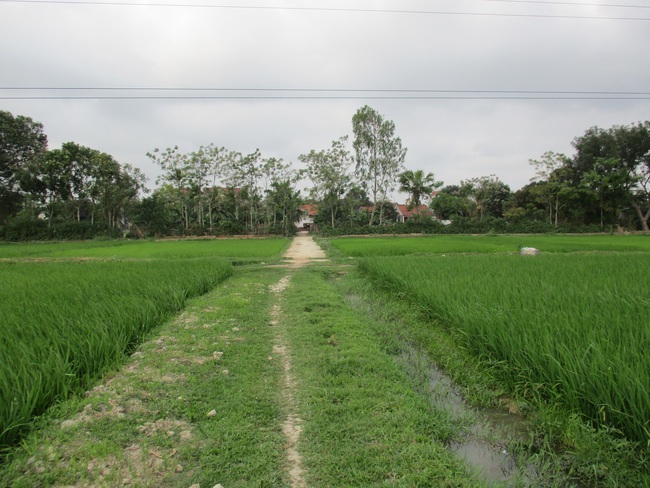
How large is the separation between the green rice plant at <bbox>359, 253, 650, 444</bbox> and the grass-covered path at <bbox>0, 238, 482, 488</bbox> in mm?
920

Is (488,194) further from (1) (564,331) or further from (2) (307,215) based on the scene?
(1) (564,331)

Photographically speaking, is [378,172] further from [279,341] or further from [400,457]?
[400,457]

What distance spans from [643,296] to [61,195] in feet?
129

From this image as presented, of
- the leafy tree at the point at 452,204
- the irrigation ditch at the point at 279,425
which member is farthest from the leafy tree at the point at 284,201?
the irrigation ditch at the point at 279,425

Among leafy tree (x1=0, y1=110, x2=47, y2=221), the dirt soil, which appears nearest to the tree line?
leafy tree (x1=0, y1=110, x2=47, y2=221)

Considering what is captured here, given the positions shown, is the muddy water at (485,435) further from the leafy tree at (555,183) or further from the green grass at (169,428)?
the leafy tree at (555,183)

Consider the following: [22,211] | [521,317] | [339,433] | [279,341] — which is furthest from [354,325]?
[22,211]

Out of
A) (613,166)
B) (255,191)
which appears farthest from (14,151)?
(613,166)

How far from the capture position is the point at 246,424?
99.9 inches

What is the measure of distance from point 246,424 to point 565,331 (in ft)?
9.96

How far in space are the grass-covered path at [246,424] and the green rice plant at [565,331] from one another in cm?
92

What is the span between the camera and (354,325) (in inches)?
202

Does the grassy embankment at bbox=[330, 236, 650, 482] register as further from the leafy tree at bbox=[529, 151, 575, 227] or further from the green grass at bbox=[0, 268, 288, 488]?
the leafy tree at bbox=[529, 151, 575, 227]

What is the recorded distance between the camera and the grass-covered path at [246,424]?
2016 millimetres
